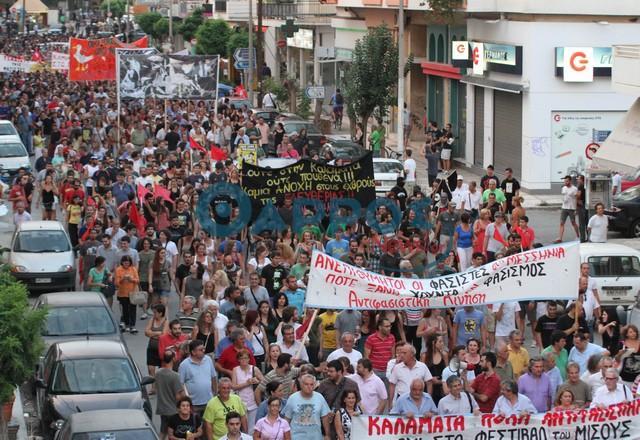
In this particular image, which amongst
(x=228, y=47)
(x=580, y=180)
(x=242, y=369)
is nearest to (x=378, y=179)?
(x=580, y=180)

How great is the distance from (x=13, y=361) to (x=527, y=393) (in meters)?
4.95

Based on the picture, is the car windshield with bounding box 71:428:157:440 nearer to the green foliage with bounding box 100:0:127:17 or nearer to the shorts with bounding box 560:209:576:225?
the shorts with bounding box 560:209:576:225

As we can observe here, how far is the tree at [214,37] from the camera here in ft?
259

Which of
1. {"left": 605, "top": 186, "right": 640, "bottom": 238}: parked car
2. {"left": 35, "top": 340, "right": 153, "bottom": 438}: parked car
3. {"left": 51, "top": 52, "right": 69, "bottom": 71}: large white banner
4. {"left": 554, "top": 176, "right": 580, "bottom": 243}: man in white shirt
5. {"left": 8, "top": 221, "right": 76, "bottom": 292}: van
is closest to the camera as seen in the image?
{"left": 35, "top": 340, "right": 153, "bottom": 438}: parked car

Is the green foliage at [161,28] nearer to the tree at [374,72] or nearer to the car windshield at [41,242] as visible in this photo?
the tree at [374,72]

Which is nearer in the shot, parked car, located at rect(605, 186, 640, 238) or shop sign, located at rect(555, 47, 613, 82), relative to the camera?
parked car, located at rect(605, 186, 640, 238)

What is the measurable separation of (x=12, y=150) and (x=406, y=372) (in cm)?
2442

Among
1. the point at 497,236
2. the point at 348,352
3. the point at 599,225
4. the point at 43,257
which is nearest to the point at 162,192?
the point at 43,257

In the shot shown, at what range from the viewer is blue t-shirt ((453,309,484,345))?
16641 mm

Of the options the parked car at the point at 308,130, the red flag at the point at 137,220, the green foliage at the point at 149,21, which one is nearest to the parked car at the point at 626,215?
the red flag at the point at 137,220

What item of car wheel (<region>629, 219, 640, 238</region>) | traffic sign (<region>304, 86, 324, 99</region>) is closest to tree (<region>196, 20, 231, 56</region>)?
traffic sign (<region>304, 86, 324, 99</region>)

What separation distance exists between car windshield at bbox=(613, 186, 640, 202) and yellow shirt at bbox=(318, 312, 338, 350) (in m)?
13.3

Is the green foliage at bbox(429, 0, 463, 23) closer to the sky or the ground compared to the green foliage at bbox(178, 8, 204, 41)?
closer to the sky

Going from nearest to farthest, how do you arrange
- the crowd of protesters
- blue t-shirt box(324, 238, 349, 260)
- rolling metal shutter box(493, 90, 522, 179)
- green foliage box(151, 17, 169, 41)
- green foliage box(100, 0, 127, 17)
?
1. the crowd of protesters
2. blue t-shirt box(324, 238, 349, 260)
3. rolling metal shutter box(493, 90, 522, 179)
4. green foliage box(151, 17, 169, 41)
5. green foliage box(100, 0, 127, 17)
